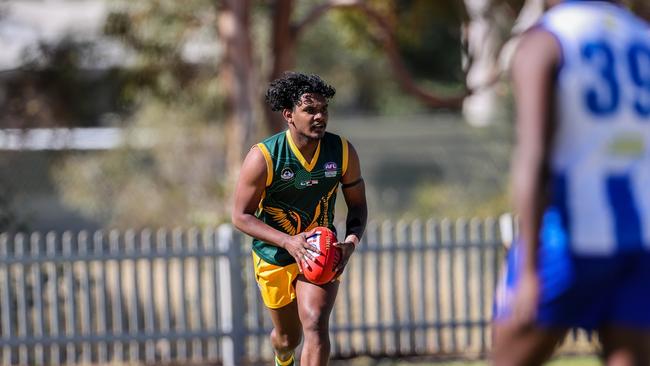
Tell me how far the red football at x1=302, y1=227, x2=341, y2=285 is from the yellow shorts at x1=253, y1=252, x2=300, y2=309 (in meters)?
0.28

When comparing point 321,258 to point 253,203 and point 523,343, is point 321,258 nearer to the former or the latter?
point 253,203

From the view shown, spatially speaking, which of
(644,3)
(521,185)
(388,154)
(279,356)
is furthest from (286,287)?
(388,154)

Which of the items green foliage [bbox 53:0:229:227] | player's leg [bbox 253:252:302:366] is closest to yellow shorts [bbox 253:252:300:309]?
player's leg [bbox 253:252:302:366]

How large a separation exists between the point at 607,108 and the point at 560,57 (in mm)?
211

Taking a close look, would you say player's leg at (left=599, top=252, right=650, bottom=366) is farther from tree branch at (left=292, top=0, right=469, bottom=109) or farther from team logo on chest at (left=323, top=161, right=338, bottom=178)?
tree branch at (left=292, top=0, right=469, bottom=109)

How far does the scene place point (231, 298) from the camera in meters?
10.3

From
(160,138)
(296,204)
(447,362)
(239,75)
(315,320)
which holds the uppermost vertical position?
(239,75)

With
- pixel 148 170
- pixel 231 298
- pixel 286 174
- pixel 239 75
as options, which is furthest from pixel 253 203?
pixel 148 170

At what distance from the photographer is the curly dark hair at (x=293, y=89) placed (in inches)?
243

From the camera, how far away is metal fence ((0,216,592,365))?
33.7 feet

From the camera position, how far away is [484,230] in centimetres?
1073

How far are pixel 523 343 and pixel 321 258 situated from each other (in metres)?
2.59

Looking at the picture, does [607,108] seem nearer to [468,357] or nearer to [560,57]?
[560,57]

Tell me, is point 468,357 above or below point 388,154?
below
